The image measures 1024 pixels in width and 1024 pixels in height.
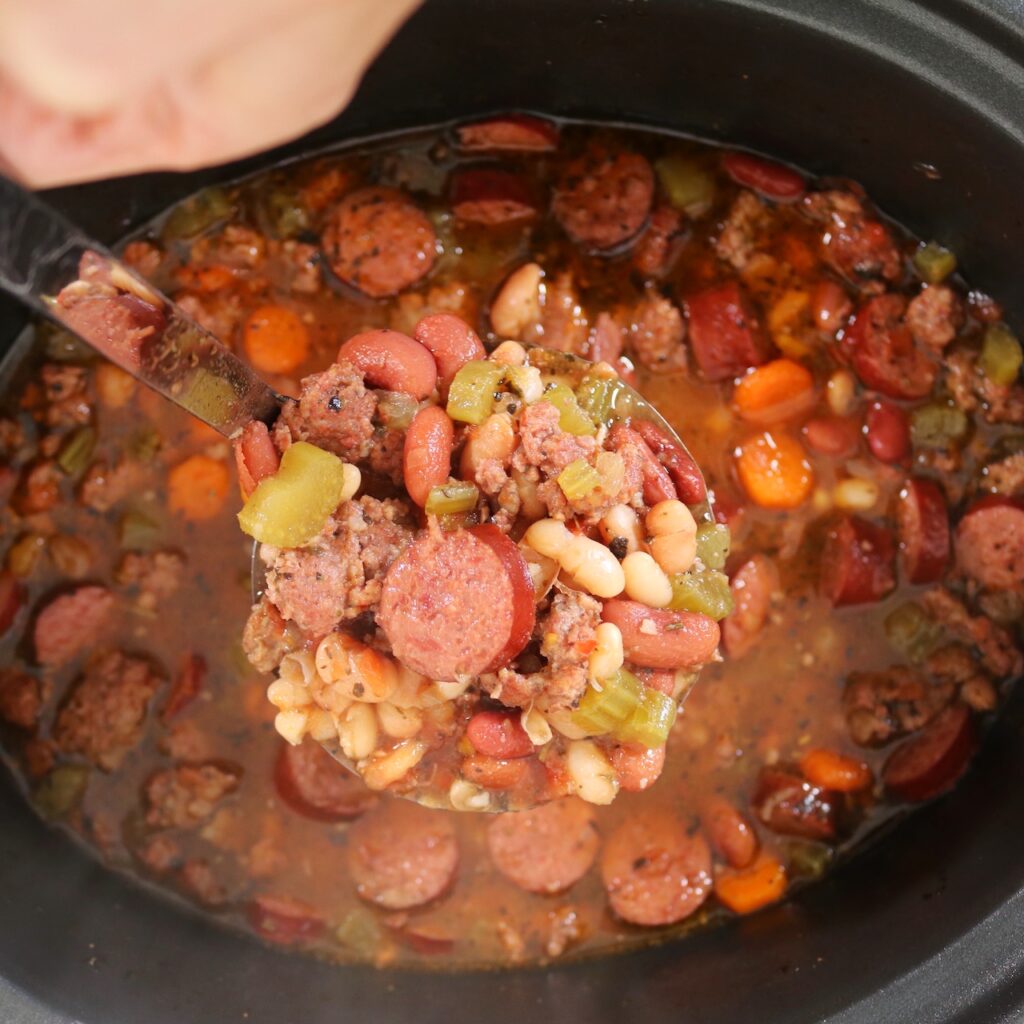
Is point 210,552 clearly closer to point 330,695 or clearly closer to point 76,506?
point 76,506

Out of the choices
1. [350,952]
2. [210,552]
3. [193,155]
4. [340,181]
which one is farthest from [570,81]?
[350,952]

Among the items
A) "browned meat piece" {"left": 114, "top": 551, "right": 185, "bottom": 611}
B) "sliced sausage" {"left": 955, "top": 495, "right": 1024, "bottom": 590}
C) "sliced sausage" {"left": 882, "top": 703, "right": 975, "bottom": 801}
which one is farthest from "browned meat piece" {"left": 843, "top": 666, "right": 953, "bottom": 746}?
"browned meat piece" {"left": 114, "top": 551, "right": 185, "bottom": 611}

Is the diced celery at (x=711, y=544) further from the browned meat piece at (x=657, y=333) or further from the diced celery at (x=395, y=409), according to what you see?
the diced celery at (x=395, y=409)

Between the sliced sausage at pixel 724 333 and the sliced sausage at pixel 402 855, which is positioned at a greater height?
the sliced sausage at pixel 724 333

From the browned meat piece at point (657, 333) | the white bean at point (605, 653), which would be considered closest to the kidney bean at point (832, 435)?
the browned meat piece at point (657, 333)

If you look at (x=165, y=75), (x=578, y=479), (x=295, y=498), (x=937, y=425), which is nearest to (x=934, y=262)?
(x=937, y=425)

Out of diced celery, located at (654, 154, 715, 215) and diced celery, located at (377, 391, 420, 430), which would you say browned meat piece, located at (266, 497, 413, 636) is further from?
diced celery, located at (654, 154, 715, 215)
